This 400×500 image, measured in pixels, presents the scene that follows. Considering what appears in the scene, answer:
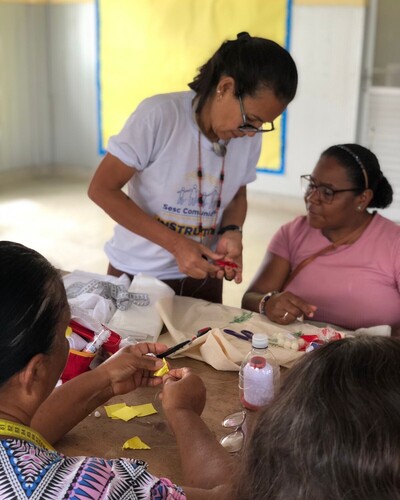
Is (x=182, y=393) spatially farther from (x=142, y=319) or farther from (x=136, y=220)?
(x=136, y=220)

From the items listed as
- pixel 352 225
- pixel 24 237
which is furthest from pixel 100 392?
pixel 24 237

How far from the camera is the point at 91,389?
5.49 ft

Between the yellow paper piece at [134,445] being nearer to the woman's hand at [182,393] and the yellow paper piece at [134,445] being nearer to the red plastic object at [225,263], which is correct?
the woman's hand at [182,393]

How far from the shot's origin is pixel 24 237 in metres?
5.86

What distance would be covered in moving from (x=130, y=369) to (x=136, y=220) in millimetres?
728

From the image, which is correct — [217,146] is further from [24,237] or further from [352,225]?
[24,237]

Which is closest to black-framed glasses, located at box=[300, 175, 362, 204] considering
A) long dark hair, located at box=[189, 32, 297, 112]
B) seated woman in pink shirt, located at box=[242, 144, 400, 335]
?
seated woman in pink shirt, located at box=[242, 144, 400, 335]

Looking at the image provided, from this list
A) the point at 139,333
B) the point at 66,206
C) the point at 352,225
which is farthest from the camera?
the point at 66,206

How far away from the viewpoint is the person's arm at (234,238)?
2.35m

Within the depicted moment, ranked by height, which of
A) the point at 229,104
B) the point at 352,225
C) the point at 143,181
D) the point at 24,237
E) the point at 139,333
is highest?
the point at 229,104

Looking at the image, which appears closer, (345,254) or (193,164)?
(193,164)

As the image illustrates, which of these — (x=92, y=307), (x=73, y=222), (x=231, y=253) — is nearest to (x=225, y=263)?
(x=231, y=253)

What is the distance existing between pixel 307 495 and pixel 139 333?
1.20 meters

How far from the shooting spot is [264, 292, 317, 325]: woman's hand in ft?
7.38
